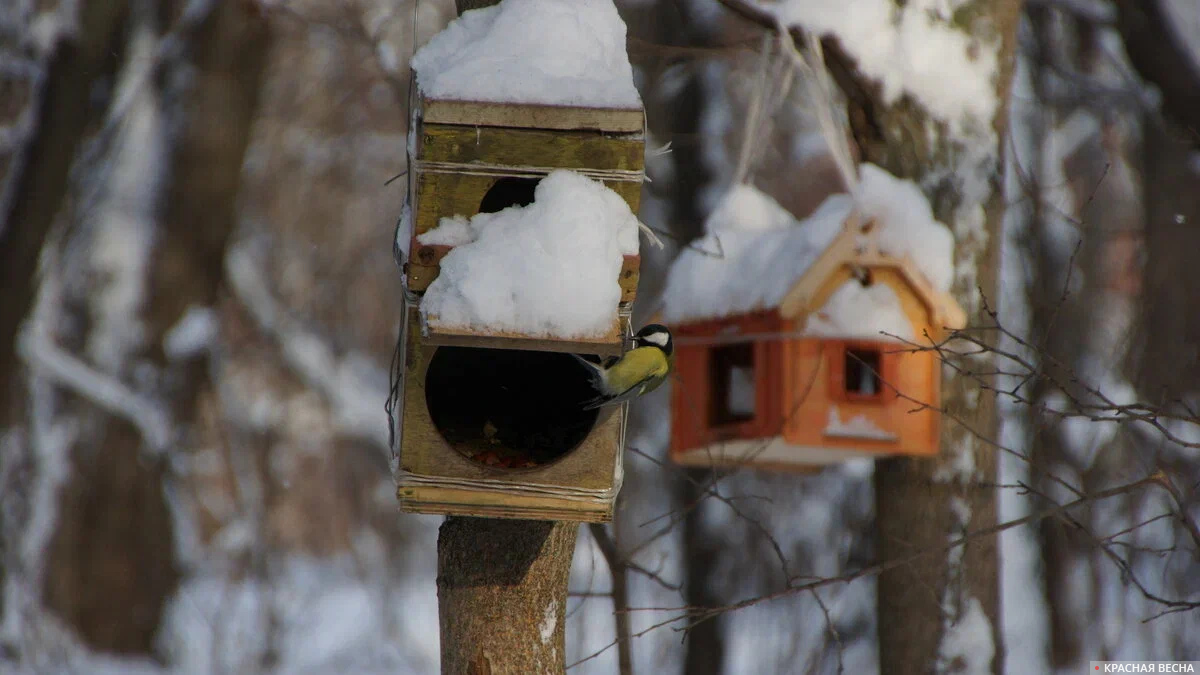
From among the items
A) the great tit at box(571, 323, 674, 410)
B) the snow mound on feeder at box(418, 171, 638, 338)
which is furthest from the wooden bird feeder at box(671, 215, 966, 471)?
the snow mound on feeder at box(418, 171, 638, 338)

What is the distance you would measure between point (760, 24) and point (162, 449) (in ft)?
25.7

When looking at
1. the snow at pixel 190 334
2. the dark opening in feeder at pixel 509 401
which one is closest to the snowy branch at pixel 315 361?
the snow at pixel 190 334

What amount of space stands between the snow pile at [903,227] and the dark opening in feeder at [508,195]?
1.67 meters

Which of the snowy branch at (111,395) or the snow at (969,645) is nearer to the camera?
the snow at (969,645)

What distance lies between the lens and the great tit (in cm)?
258

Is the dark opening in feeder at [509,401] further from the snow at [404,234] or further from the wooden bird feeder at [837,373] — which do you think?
the wooden bird feeder at [837,373]

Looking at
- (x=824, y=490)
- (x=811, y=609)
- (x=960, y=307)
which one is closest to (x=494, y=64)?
(x=960, y=307)

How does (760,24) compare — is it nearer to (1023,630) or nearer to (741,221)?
(741,221)

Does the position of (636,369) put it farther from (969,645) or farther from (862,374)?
(969,645)

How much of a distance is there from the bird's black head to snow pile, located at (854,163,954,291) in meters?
1.53

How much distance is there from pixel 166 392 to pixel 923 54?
324 inches

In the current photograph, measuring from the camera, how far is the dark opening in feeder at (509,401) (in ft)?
8.96

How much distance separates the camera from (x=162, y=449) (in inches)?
418

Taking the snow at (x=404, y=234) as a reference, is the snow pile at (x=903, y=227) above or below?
above
